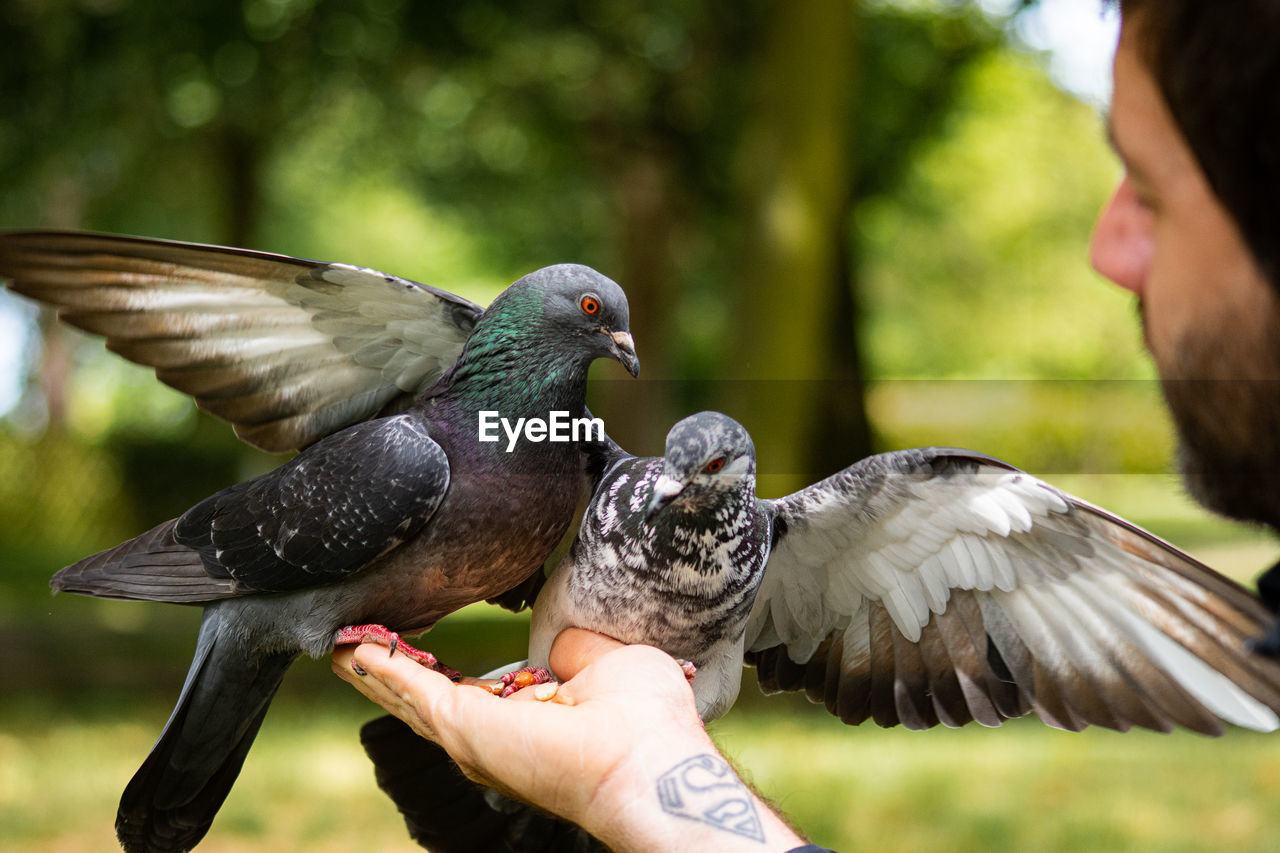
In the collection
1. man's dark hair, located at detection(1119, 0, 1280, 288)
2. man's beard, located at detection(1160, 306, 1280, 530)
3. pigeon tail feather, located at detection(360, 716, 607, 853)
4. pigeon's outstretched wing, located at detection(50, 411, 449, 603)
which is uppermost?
man's dark hair, located at detection(1119, 0, 1280, 288)

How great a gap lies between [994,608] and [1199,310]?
1328 mm

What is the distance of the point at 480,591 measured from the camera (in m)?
2.36

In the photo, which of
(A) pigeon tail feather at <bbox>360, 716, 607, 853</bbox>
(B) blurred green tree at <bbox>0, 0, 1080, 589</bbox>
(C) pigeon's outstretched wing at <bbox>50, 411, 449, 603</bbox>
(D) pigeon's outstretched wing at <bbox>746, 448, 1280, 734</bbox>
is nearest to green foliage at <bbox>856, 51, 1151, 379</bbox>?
(B) blurred green tree at <bbox>0, 0, 1080, 589</bbox>

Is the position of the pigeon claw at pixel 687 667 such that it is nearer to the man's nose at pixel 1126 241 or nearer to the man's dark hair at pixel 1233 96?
the man's nose at pixel 1126 241

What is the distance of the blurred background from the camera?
16.8 ft

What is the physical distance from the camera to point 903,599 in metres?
2.71

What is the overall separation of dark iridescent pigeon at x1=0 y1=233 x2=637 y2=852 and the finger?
230 mm

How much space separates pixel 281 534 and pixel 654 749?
0.93 meters

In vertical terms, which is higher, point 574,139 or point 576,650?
point 574,139

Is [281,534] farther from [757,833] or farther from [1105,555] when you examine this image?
[1105,555]

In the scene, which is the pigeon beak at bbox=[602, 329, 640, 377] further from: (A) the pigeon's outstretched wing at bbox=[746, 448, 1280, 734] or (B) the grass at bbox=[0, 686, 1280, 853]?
(B) the grass at bbox=[0, 686, 1280, 853]

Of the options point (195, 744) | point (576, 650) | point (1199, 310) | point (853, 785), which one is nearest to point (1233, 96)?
point (1199, 310)

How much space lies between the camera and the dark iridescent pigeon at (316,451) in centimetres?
222

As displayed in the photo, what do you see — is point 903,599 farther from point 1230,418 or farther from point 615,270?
point 615,270
